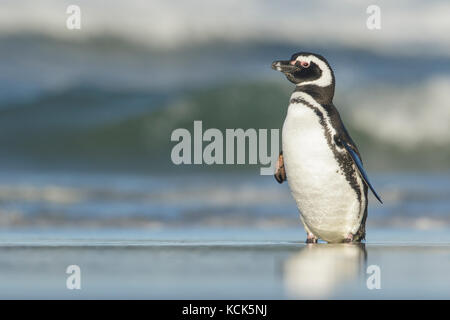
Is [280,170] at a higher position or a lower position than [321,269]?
higher

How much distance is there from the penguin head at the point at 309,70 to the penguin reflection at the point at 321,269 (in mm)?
1407

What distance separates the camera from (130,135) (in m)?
26.1

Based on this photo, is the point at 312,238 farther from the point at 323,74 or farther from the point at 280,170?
the point at 323,74

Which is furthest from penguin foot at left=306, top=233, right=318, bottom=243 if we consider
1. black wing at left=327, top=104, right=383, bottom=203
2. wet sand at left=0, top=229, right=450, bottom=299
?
black wing at left=327, top=104, right=383, bottom=203

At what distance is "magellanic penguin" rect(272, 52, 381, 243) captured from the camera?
7.29 m

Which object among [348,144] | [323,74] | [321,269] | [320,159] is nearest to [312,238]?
[320,159]

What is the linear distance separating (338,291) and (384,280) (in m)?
0.58

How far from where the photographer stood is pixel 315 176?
7297 millimetres

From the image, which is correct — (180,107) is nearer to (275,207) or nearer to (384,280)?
(275,207)

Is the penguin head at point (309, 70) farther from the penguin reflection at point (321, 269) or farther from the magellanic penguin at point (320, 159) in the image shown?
the penguin reflection at point (321, 269)

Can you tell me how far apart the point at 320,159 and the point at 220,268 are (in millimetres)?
1805

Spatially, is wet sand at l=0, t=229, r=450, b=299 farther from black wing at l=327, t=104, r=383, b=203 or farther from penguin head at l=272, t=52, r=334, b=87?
penguin head at l=272, t=52, r=334, b=87
